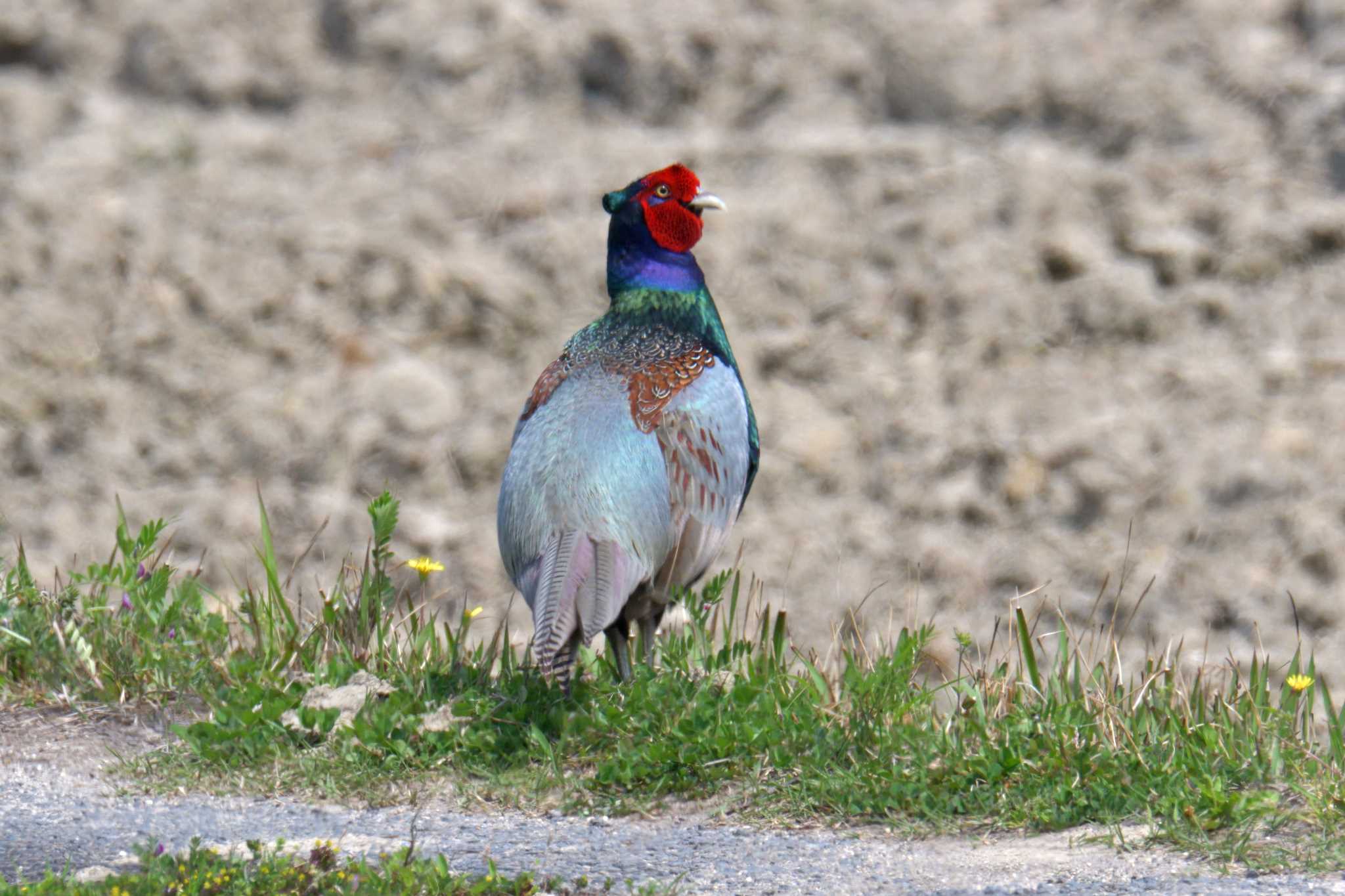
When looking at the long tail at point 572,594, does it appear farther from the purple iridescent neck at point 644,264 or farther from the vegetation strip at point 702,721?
the purple iridescent neck at point 644,264

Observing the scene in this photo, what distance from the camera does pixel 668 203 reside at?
4.75m

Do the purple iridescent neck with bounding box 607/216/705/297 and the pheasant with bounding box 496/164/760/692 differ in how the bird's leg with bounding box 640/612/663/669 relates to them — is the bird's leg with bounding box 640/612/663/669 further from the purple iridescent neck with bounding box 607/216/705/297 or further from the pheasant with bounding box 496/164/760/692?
the purple iridescent neck with bounding box 607/216/705/297

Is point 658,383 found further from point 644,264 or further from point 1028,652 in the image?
point 1028,652

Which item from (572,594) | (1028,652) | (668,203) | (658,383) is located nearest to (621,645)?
(572,594)

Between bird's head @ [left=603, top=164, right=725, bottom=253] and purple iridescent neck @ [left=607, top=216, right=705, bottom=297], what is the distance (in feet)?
0.08

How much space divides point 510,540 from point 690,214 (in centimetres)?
116

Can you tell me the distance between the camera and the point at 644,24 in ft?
24.1

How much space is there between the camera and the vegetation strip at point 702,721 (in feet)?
11.9

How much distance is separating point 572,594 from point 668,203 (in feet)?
4.31

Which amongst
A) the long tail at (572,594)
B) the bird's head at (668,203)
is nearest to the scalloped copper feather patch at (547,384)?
the bird's head at (668,203)

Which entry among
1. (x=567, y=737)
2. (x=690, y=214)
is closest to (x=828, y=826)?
(x=567, y=737)

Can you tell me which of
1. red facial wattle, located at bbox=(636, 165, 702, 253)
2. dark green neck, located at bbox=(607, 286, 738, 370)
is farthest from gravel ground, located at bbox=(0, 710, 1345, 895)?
red facial wattle, located at bbox=(636, 165, 702, 253)

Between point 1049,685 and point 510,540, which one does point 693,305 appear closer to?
point 510,540

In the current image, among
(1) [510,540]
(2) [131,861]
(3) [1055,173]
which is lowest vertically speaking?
(2) [131,861]
